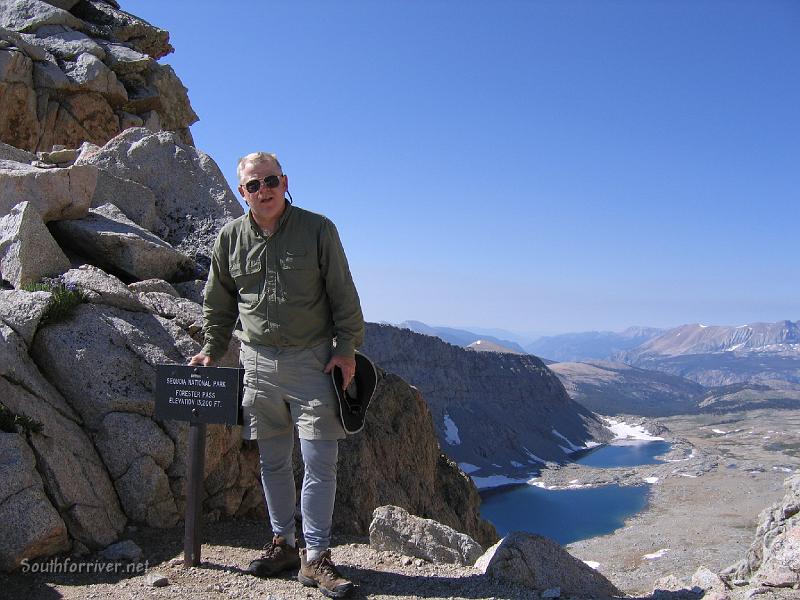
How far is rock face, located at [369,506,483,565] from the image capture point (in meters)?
7.78

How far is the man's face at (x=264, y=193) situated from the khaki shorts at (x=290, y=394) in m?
1.25

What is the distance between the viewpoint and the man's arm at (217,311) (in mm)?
6527

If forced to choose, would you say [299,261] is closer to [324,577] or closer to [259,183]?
[259,183]

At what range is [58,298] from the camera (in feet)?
27.6

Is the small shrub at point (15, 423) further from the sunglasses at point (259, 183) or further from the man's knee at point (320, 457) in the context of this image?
the sunglasses at point (259, 183)

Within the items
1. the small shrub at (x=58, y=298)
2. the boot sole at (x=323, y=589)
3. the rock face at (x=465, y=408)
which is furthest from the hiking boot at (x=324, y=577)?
the rock face at (x=465, y=408)

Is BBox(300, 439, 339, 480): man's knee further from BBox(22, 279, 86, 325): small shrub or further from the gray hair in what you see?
BBox(22, 279, 86, 325): small shrub

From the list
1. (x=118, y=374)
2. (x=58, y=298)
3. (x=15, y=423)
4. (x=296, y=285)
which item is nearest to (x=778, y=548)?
(x=296, y=285)

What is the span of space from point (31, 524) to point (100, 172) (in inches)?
313

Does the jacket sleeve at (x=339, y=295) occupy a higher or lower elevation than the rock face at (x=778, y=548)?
higher

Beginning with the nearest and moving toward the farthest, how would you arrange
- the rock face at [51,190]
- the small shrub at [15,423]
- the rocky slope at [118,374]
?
the small shrub at [15,423], the rocky slope at [118,374], the rock face at [51,190]

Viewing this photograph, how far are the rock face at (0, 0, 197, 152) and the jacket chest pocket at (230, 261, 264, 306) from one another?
71.1 ft

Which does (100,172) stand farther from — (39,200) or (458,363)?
(458,363)

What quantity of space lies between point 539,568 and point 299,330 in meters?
3.58
